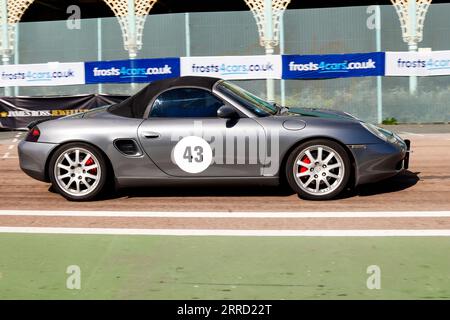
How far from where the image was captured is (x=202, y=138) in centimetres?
778

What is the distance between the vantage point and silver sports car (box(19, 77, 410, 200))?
304 inches

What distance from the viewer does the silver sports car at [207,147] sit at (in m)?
7.72

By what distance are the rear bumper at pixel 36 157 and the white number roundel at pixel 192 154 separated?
138cm

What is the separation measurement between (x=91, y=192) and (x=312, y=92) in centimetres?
1295

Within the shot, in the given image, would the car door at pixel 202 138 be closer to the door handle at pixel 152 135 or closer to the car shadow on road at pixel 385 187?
the door handle at pixel 152 135

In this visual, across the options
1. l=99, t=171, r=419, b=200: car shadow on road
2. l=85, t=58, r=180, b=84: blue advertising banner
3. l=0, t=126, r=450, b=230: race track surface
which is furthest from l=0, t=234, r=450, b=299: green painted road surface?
l=85, t=58, r=180, b=84: blue advertising banner

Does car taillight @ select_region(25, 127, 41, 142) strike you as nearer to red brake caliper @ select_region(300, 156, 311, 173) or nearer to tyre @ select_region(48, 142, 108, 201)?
tyre @ select_region(48, 142, 108, 201)

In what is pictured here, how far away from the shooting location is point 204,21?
2142 centimetres

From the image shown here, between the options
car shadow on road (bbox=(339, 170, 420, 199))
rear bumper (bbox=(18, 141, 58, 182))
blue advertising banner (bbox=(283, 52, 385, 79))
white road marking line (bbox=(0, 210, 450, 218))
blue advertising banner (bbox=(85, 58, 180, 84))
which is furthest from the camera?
blue advertising banner (bbox=(85, 58, 180, 84))

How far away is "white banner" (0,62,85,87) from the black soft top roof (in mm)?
12813

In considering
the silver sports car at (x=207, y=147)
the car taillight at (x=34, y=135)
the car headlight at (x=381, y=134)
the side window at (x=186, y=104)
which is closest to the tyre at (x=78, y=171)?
the silver sports car at (x=207, y=147)

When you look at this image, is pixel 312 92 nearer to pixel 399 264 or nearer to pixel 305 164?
pixel 305 164
